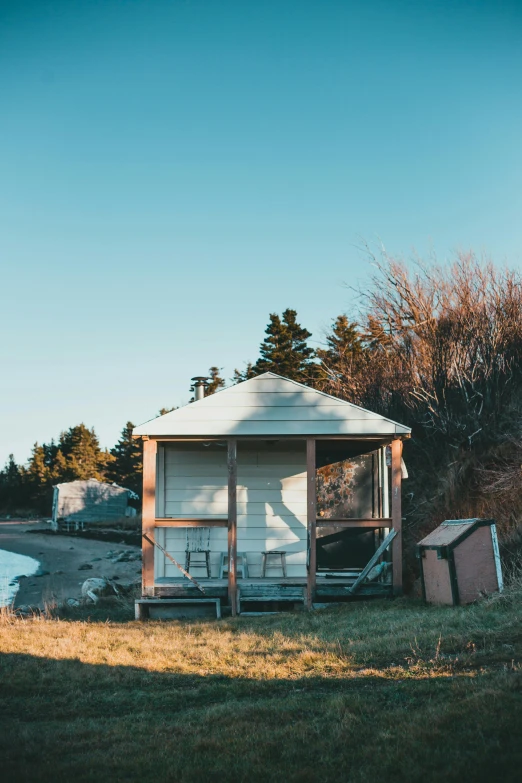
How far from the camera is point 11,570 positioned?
77.8ft

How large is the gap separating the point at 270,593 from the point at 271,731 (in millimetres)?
7242

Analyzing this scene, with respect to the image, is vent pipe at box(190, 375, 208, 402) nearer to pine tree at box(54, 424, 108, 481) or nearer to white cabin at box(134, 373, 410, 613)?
white cabin at box(134, 373, 410, 613)

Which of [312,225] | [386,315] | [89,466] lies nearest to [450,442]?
[386,315]

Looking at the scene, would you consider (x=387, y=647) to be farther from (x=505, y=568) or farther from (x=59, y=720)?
(x=505, y=568)

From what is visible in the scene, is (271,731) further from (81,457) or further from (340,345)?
(81,457)

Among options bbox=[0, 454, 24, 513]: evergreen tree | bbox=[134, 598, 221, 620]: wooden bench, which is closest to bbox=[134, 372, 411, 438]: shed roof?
bbox=[134, 598, 221, 620]: wooden bench

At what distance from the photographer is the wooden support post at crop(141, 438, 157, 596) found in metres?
11.7

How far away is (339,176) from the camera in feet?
57.6

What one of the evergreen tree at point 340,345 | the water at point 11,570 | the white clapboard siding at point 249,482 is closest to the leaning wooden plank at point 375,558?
the white clapboard siding at point 249,482

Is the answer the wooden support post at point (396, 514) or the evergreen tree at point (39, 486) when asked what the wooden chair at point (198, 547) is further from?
the evergreen tree at point (39, 486)

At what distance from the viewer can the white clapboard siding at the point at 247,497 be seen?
537 inches

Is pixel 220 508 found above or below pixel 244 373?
below

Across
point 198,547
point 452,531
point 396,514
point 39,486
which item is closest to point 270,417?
point 396,514

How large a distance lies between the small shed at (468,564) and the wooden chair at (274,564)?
3.80m
